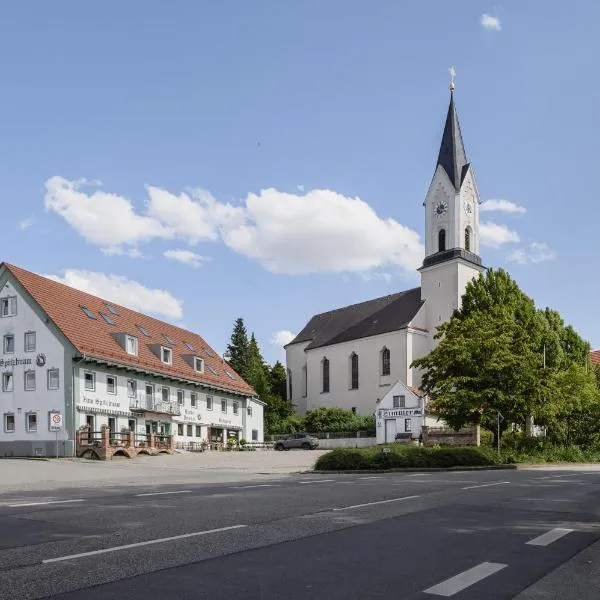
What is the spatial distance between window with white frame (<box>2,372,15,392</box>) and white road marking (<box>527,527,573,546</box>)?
134 ft

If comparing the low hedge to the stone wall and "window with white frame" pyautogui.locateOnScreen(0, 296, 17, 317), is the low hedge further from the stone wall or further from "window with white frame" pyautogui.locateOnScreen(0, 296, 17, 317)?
"window with white frame" pyautogui.locateOnScreen(0, 296, 17, 317)

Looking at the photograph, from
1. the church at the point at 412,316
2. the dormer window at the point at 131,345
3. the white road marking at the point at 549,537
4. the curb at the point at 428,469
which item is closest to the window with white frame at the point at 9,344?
the dormer window at the point at 131,345

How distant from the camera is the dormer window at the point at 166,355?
171ft

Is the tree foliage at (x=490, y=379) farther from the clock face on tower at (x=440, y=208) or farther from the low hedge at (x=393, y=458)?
the clock face on tower at (x=440, y=208)

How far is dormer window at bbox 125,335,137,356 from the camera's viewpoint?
4809 centimetres

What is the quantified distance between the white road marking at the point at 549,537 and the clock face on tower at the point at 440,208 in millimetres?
64821

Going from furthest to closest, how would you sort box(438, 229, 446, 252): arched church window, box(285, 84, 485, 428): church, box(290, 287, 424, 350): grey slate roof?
box(290, 287, 424, 350): grey slate roof, box(438, 229, 446, 252): arched church window, box(285, 84, 485, 428): church

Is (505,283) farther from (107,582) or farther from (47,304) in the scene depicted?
(107,582)

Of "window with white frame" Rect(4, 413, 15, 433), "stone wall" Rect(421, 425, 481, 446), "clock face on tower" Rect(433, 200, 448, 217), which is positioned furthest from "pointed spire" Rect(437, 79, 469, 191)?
"window with white frame" Rect(4, 413, 15, 433)

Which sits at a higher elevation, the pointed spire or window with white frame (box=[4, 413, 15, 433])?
the pointed spire

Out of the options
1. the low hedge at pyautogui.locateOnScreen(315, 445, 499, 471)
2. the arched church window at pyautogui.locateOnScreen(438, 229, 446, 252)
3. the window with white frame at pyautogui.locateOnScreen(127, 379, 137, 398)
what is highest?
the arched church window at pyautogui.locateOnScreen(438, 229, 446, 252)

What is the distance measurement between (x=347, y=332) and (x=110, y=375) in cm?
3979

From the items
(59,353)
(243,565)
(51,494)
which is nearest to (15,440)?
(59,353)

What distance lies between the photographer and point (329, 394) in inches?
3167
